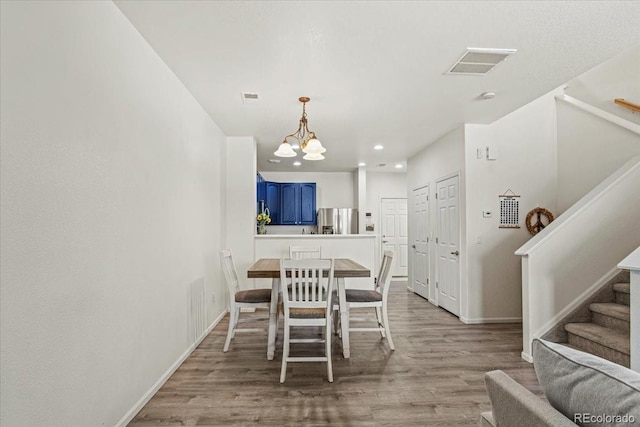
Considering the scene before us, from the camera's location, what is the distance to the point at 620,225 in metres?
3.34

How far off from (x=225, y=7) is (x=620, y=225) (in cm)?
401

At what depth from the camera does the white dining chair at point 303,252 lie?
4.82m

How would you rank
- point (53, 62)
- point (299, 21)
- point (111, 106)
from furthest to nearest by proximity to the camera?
point (299, 21) → point (111, 106) → point (53, 62)

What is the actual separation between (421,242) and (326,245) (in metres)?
1.93

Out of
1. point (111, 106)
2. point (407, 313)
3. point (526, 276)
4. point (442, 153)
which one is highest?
point (442, 153)

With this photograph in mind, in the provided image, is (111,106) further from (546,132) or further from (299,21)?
(546,132)

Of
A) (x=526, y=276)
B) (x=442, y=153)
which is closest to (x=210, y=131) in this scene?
(x=442, y=153)

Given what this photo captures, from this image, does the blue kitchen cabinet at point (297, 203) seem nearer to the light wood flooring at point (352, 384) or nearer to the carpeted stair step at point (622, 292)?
the light wood flooring at point (352, 384)

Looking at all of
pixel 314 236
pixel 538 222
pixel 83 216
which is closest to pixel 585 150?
pixel 538 222

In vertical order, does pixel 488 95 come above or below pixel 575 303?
above

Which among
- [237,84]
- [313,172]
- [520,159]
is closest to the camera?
[237,84]

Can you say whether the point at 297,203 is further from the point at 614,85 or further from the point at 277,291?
the point at 614,85

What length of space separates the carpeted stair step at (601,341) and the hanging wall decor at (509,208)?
1.56 m

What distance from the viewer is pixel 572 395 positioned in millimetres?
851
